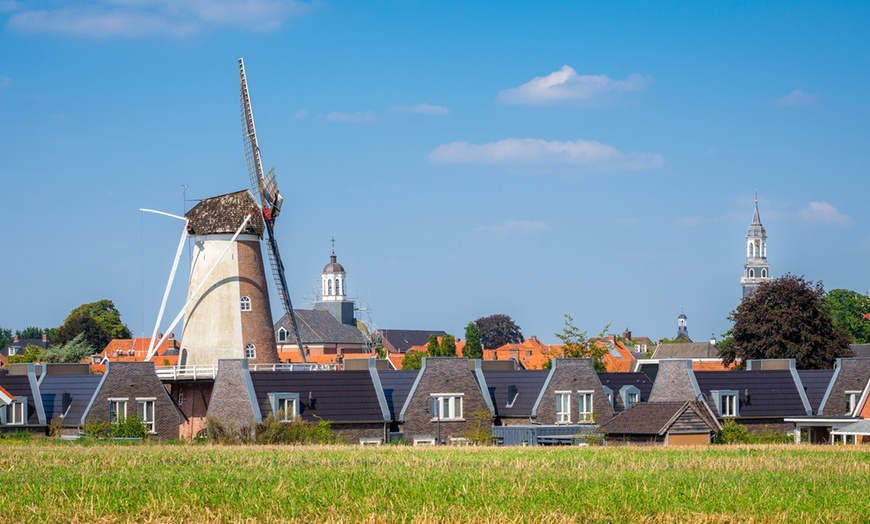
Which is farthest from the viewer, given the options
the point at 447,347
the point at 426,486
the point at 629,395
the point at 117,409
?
the point at 447,347

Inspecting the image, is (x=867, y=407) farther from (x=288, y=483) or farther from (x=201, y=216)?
(x=288, y=483)

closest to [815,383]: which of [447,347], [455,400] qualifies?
[455,400]

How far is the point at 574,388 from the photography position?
7069 centimetres

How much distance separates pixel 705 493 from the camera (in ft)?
117

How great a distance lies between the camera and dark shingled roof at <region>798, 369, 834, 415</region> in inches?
2917

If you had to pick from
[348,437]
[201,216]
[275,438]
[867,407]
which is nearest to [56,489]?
[275,438]

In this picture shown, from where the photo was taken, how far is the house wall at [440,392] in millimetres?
68256

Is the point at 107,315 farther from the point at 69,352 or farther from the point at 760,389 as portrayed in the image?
the point at 760,389

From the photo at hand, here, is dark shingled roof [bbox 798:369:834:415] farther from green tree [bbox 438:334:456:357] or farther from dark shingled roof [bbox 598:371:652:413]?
green tree [bbox 438:334:456:357]

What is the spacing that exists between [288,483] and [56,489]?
5.88 m

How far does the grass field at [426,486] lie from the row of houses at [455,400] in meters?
14.5

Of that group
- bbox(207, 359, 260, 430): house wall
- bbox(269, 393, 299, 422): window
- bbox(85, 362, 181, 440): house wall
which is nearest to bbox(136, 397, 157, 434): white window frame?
bbox(85, 362, 181, 440): house wall

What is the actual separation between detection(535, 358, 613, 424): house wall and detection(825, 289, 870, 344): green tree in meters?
87.4

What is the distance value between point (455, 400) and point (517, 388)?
13.0 feet
